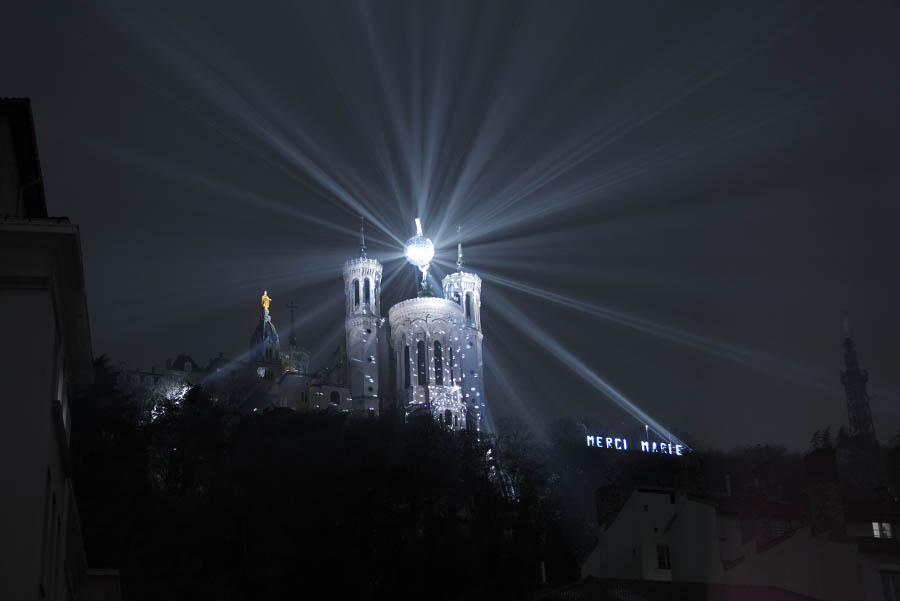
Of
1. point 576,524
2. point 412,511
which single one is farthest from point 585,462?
point 412,511

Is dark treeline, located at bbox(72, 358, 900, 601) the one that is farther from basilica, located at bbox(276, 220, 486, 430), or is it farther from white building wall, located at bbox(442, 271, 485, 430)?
white building wall, located at bbox(442, 271, 485, 430)

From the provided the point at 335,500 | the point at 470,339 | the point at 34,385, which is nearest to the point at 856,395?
the point at 470,339

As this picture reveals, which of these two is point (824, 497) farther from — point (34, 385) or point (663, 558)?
point (34, 385)

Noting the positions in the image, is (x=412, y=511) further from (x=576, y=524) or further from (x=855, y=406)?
(x=855, y=406)

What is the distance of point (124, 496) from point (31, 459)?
47.7 metres

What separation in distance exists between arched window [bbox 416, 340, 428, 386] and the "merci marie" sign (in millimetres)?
21709

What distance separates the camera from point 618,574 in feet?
155

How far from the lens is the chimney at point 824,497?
119 feet

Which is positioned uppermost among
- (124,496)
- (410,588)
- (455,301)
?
(455,301)

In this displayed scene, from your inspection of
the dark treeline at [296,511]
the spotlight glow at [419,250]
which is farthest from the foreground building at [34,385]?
the spotlight glow at [419,250]

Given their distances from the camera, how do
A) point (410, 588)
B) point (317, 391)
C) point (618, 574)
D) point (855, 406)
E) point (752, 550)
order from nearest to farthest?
point (752, 550) → point (618, 574) → point (410, 588) → point (317, 391) → point (855, 406)

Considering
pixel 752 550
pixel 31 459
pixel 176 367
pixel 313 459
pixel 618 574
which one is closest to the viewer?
pixel 31 459

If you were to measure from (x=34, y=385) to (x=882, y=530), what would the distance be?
2883 centimetres

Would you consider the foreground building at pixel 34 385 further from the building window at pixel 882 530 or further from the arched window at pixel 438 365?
the arched window at pixel 438 365
